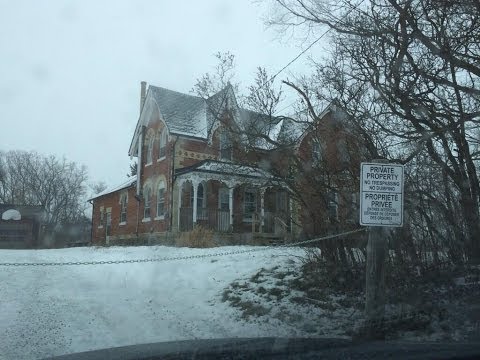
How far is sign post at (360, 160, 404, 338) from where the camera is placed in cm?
669

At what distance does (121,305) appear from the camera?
9.76 meters

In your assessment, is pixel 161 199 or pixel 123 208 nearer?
pixel 161 199

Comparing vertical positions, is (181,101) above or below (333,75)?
above

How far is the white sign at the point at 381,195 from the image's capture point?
6.67 meters

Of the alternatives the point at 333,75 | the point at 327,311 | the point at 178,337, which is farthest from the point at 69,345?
the point at 333,75

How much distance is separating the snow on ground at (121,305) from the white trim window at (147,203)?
13.6 metres

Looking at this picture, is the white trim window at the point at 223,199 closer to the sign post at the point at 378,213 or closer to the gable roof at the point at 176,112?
A: the gable roof at the point at 176,112

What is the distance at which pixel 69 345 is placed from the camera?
725cm

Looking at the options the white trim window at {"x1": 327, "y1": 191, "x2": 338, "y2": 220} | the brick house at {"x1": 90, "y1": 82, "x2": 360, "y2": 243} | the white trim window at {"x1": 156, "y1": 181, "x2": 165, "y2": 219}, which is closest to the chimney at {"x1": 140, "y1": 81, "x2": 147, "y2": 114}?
the brick house at {"x1": 90, "y1": 82, "x2": 360, "y2": 243}

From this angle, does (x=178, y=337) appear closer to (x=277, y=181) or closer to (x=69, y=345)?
(x=69, y=345)

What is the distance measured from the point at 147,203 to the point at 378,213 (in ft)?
74.7

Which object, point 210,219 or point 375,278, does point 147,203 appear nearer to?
point 210,219

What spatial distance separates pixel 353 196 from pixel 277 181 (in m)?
1.99

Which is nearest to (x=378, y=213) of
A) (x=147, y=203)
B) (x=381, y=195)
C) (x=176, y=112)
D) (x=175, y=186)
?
(x=381, y=195)
